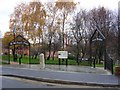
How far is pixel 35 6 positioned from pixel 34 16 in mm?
2192

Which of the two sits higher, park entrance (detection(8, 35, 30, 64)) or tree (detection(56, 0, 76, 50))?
tree (detection(56, 0, 76, 50))

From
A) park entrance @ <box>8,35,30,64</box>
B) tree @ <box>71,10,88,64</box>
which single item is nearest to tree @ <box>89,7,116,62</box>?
tree @ <box>71,10,88,64</box>

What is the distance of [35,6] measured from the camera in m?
51.0

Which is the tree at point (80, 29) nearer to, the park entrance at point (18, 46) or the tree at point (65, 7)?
the tree at point (65, 7)

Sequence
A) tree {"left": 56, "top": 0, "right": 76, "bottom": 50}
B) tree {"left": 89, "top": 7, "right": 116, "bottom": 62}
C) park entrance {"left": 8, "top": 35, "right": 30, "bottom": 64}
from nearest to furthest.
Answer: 1. park entrance {"left": 8, "top": 35, "right": 30, "bottom": 64}
2. tree {"left": 56, "top": 0, "right": 76, "bottom": 50}
3. tree {"left": 89, "top": 7, "right": 116, "bottom": 62}

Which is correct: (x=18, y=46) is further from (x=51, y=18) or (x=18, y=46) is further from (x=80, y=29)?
(x=80, y=29)

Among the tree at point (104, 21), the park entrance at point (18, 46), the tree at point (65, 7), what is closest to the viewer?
the park entrance at point (18, 46)

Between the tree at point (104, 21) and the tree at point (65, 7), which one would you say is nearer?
the tree at point (65, 7)

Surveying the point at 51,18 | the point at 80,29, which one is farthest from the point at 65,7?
the point at 80,29

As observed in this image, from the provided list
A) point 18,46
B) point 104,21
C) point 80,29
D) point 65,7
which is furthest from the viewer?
point 80,29

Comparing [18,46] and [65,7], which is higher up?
[65,7]

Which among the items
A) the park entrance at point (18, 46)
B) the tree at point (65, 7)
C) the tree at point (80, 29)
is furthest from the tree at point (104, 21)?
the park entrance at point (18, 46)

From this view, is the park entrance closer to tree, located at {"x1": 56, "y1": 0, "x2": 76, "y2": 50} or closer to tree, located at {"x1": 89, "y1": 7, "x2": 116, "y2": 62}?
tree, located at {"x1": 56, "y1": 0, "x2": 76, "y2": 50}

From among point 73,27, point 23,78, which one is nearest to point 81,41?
point 73,27
